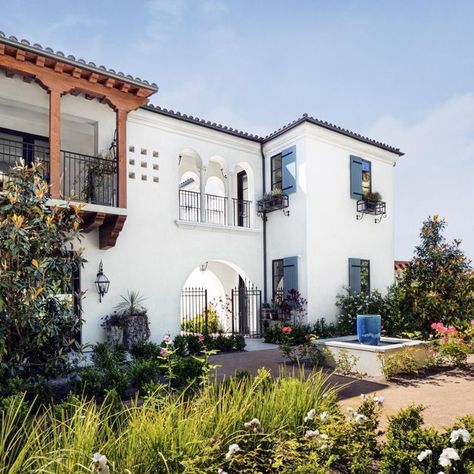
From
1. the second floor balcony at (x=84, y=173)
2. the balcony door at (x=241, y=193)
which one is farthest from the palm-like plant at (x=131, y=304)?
the balcony door at (x=241, y=193)

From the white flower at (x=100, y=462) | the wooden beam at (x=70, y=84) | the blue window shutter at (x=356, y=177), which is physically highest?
the wooden beam at (x=70, y=84)

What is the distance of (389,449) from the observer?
3.17 metres

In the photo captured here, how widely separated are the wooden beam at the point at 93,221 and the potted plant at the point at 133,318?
1990 mm

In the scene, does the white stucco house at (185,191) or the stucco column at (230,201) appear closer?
the white stucco house at (185,191)

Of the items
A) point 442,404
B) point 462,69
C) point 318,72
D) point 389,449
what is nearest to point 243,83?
point 318,72

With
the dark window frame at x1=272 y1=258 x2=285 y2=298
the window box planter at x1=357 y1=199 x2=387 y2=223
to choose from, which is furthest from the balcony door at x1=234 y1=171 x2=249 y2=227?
the window box planter at x1=357 y1=199 x2=387 y2=223

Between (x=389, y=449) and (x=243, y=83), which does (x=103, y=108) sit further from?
(x=389, y=449)

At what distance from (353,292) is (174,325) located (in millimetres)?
5935

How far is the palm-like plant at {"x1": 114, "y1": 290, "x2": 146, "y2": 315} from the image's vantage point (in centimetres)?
1062

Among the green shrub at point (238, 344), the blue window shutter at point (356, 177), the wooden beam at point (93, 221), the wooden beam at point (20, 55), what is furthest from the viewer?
the blue window shutter at point (356, 177)

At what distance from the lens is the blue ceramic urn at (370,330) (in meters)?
8.69

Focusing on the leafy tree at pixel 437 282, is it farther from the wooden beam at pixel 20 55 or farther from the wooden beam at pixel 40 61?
the wooden beam at pixel 20 55

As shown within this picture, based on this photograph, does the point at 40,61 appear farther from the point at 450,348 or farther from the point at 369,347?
the point at 450,348

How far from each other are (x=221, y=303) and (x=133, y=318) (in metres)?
6.27
